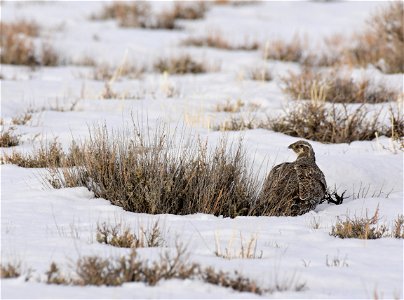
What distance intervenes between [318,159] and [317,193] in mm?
1086

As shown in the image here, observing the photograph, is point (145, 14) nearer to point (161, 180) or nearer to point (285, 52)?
point (285, 52)

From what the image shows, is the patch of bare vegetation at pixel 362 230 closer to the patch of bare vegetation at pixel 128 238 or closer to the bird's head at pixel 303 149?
the bird's head at pixel 303 149

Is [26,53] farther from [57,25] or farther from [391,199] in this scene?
[391,199]

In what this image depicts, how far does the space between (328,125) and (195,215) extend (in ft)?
9.94

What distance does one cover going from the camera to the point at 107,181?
5.54 meters

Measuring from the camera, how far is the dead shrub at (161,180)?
17.7 feet

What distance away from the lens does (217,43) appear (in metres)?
15.1

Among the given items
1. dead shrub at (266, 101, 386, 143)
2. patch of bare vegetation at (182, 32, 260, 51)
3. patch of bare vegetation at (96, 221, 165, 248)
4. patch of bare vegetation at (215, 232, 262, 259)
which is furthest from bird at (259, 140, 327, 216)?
patch of bare vegetation at (182, 32, 260, 51)

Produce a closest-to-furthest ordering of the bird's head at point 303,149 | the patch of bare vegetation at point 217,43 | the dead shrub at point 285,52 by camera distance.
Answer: the bird's head at point 303,149 < the dead shrub at point 285,52 < the patch of bare vegetation at point 217,43

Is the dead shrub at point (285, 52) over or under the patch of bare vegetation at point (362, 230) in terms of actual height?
under

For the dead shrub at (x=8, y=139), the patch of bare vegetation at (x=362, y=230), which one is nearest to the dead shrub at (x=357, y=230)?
the patch of bare vegetation at (x=362, y=230)

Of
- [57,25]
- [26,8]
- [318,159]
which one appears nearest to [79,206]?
[318,159]

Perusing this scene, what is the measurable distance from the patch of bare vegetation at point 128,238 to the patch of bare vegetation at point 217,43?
10.9 meters

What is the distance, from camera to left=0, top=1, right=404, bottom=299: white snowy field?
3.89 meters
